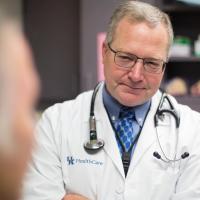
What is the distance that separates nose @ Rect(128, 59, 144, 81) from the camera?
1282 millimetres

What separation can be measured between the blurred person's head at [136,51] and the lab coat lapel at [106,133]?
8 centimetres

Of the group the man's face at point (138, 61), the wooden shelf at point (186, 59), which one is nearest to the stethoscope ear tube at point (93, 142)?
the man's face at point (138, 61)

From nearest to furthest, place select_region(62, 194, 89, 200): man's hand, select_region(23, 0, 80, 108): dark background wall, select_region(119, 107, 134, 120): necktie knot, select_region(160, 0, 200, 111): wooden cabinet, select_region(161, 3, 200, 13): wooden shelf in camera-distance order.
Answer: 1. select_region(62, 194, 89, 200): man's hand
2. select_region(119, 107, 134, 120): necktie knot
3. select_region(161, 3, 200, 13): wooden shelf
4. select_region(160, 0, 200, 111): wooden cabinet
5. select_region(23, 0, 80, 108): dark background wall

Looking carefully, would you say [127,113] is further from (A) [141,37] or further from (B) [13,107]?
(B) [13,107]

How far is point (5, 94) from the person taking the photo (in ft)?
1.26

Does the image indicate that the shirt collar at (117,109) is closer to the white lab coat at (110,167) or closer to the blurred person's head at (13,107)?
the white lab coat at (110,167)

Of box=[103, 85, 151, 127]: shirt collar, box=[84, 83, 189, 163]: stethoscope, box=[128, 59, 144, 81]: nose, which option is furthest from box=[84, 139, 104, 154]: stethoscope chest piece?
box=[128, 59, 144, 81]: nose

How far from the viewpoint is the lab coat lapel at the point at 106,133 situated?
1295 millimetres

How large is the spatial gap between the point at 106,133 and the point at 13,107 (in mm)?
977

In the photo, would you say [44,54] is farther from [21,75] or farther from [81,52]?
[21,75]

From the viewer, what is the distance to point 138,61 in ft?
4.23

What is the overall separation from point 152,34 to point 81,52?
1751mm

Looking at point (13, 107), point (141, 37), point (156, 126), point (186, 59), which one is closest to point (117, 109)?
point (156, 126)

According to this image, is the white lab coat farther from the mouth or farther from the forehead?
the forehead
